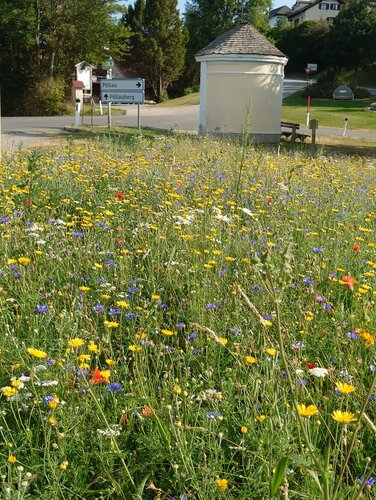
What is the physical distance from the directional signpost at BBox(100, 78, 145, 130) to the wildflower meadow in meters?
13.0

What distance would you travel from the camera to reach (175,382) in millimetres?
2623

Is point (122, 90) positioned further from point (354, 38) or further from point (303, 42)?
point (303, 42)

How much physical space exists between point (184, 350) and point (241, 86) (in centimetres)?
1920

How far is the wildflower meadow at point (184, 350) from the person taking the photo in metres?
2.14

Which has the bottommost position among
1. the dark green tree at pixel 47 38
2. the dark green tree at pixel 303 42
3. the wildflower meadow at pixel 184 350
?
the wildflower meadow at pixel 184 350

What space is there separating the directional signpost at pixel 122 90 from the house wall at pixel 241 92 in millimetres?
3479

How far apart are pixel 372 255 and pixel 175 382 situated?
8.02ft

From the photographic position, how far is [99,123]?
2809 centimetres

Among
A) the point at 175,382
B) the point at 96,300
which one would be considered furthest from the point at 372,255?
the point at 175,382

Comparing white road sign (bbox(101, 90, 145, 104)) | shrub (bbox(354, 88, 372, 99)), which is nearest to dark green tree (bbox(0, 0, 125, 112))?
shrub (bbox(354, 88, 372, 99))

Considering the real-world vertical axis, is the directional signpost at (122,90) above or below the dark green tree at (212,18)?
below

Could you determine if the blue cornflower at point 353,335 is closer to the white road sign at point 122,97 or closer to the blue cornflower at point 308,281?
the blue cornflower at point 308,281

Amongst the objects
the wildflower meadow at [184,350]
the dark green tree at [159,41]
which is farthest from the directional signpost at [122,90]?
the dark green tree at [159,41]

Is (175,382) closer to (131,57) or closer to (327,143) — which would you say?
(327,143)
